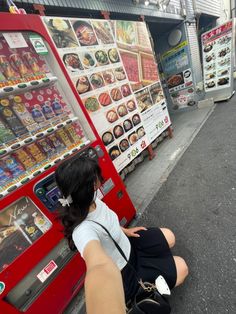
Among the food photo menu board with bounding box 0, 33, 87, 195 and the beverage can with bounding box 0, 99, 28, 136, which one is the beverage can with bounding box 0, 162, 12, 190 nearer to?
the food photo menu board with bounding box 0, 33, 87, 195

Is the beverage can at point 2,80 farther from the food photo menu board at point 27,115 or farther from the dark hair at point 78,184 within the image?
the dark hair at point 78,184

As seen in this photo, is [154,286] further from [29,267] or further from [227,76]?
[227,76]

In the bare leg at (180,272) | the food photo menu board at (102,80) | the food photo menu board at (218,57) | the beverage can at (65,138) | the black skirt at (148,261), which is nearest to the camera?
the black skirt at (148,261)

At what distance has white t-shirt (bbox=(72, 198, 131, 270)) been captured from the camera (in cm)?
98

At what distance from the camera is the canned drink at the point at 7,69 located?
149 centimetres

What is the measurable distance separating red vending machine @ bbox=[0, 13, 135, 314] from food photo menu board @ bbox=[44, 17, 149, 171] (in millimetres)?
708

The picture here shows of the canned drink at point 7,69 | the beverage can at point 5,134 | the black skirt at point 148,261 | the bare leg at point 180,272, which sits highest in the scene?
the canned drink at point 7,69

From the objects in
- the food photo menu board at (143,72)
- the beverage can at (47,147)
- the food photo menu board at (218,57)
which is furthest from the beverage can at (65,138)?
the food photo menu board at (218,57)

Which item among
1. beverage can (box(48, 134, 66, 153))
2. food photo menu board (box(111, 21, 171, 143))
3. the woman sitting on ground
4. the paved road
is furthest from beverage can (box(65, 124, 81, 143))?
food photo menu board (box(111, 21, 171, 143))

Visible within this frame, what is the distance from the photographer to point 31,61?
165 centimetres

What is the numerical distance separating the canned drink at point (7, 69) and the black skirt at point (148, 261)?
193cm

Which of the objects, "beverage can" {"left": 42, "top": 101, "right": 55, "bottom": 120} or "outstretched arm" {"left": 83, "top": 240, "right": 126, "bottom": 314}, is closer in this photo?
"outstretched arm" {"left": 83, "top": 240, "right": 126, "bottom": 314}

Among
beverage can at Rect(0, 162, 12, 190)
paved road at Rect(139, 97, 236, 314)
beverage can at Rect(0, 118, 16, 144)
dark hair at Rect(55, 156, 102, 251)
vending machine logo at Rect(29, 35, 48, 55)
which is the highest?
vending machine logo at Rect(29, 35, 48, 55)

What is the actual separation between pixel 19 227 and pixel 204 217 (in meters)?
2.17
